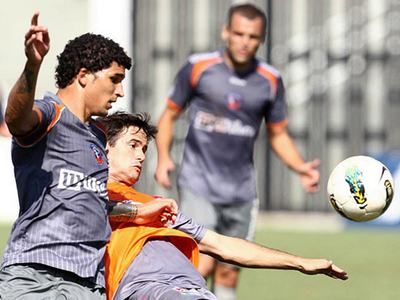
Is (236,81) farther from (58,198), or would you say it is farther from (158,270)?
(58,198)

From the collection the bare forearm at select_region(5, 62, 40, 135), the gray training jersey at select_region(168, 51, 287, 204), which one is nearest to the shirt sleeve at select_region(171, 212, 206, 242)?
the bare forearm at select_region(5, 62, 40, 135)

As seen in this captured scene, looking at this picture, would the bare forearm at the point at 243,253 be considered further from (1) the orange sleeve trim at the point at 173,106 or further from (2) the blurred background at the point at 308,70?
(2) the blurred background at the point at 308,70

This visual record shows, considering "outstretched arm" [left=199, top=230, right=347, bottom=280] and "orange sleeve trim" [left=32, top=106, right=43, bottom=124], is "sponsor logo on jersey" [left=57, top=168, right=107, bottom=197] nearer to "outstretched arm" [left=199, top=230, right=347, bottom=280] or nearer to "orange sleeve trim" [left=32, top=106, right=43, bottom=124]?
"orange sleeve trim" [left=32, top=106, right=43, bottom=124]

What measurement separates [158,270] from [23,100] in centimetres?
118

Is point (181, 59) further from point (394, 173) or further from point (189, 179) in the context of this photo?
point (189, 179)

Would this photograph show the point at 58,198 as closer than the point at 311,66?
Yes

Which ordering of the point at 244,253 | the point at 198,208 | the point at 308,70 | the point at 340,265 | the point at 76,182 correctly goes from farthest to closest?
the point at 308,70
the point at 340,265
the point at 198,208
the point at 244,253
the point at 76,182

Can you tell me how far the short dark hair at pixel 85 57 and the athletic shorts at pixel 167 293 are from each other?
3.16 feet

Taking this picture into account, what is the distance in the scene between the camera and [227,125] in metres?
9.87

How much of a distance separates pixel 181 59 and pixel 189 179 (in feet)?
32.1

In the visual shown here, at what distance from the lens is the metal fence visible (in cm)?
1927

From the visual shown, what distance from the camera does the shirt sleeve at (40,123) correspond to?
534 centimetres

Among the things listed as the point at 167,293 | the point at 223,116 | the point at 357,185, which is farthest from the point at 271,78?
the point at 167,293

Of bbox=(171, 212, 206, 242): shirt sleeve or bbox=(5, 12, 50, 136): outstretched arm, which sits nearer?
bbox=(5, 12, 50, 136): outstretched arm
